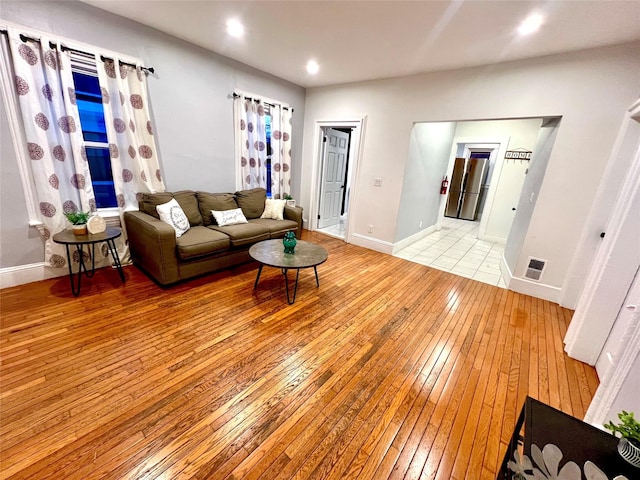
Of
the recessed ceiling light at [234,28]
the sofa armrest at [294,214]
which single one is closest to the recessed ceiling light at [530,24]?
the recessed ceiling light at [234,28]

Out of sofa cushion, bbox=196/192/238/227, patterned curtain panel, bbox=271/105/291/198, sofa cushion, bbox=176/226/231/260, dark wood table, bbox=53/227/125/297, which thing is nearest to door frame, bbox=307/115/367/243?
patterned curtain panel, bbox=271/105/291/198

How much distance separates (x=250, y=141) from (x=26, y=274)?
3.06 metres

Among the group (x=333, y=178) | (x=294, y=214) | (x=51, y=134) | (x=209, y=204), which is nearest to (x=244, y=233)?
(x=209, y=204)

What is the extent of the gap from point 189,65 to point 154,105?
2.34 feet

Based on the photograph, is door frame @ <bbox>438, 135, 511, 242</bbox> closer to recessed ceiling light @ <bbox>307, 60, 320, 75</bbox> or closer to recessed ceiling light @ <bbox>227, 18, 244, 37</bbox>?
recessed ceiling light @ <bbox>307, 60, 320, 75</bbox>

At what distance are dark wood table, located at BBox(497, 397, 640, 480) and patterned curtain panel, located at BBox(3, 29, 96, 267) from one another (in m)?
3.84

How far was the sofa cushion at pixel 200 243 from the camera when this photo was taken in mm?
2713

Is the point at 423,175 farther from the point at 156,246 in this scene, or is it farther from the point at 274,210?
the point at 156,246

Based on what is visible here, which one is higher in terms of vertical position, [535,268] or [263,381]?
[535,268]

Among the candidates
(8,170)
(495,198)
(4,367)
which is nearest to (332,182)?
(495,198)

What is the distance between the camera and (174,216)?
9.74ft

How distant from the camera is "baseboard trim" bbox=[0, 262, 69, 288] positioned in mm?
2475

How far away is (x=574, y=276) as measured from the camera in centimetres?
285

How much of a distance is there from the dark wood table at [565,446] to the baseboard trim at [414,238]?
138 inches
